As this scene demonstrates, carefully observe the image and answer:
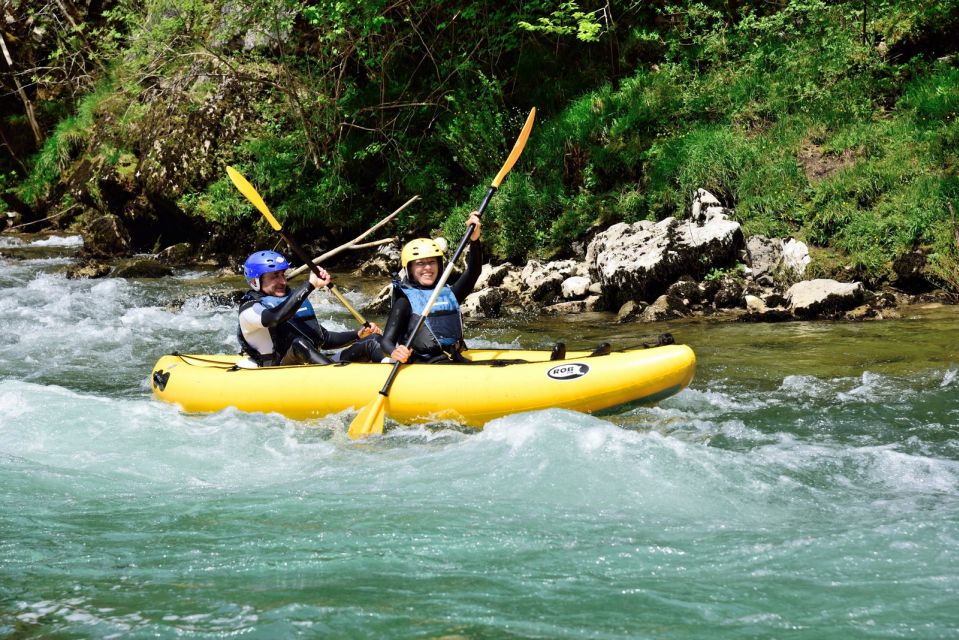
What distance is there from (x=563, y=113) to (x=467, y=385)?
625 centimetres

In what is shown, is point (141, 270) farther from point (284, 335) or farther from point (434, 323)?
point (434, 323)

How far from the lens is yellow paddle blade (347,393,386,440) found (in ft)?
15.6

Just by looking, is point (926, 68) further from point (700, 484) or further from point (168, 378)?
point (168, 378)

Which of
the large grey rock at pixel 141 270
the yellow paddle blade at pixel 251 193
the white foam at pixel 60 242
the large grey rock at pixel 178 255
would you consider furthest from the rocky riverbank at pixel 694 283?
the white foam at pixel 60 242

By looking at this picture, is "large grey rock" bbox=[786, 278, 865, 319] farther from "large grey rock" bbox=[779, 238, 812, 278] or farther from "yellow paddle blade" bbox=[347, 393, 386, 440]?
"yellow paddle blade" bbox=[347, 393, 386, 440]

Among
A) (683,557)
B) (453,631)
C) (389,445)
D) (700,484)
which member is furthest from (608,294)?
(453,631)

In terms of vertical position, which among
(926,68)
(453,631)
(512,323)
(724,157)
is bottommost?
(512,323)

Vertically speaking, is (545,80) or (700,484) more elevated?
(545,80)

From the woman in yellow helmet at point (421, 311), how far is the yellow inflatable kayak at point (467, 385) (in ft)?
0.61

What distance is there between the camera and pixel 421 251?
535 cm

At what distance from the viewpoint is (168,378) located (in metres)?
5.77

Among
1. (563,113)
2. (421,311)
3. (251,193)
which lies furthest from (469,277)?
(563,113)

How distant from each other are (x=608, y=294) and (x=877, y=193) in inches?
97.6

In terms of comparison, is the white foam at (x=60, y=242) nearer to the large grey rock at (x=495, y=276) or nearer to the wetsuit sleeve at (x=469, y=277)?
the large grey rock at (x=495, y=276)
